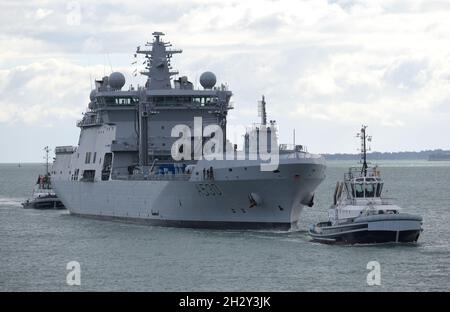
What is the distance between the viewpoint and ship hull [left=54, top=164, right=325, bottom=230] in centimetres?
5781

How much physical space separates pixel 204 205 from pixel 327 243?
1073cm

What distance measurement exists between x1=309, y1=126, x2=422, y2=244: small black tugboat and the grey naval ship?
4275 mm

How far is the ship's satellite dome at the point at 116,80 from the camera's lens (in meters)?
75.0

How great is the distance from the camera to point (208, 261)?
155ft

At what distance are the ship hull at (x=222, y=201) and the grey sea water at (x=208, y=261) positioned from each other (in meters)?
1.09

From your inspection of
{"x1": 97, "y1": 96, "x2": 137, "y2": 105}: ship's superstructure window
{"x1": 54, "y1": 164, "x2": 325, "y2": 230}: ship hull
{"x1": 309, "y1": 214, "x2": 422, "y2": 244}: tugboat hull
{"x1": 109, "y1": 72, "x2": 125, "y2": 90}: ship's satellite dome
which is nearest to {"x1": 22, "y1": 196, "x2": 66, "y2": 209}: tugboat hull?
{"x1": 109, "y1": 72, "x2": 125, "y2": 90}: ship's satellite dome

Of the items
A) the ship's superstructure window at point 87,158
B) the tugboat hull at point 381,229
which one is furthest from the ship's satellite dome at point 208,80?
the tugboat hull at point 381,229

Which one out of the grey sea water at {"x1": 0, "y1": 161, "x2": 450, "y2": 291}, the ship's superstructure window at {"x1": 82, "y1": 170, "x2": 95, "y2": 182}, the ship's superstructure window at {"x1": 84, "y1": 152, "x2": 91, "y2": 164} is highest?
the ship's superstructure window at {"x1": 84, "y1": 152, "x2": 91, "y2": 164}

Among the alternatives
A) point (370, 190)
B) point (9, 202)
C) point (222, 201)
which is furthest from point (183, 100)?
point (9, 202)

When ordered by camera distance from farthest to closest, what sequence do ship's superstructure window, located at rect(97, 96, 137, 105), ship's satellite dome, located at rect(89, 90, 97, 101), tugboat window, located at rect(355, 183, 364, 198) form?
ship's satellite dome, located at rect(89, 90, 97, 101) < ship's superstructure window, located at rect(97, 96, 137, 105) < tugboat window, located at rect(355, 183, 364, 198)

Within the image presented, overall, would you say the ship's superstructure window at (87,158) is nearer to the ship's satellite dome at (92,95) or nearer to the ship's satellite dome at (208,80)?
the ship's satellite dome at (92,95)

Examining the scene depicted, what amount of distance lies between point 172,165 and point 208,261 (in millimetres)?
19689

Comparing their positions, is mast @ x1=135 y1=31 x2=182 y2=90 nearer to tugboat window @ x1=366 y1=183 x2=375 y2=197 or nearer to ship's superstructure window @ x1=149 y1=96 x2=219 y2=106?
ship's superstructure window @ x1=149 y1=96 x2=219 y2=106
